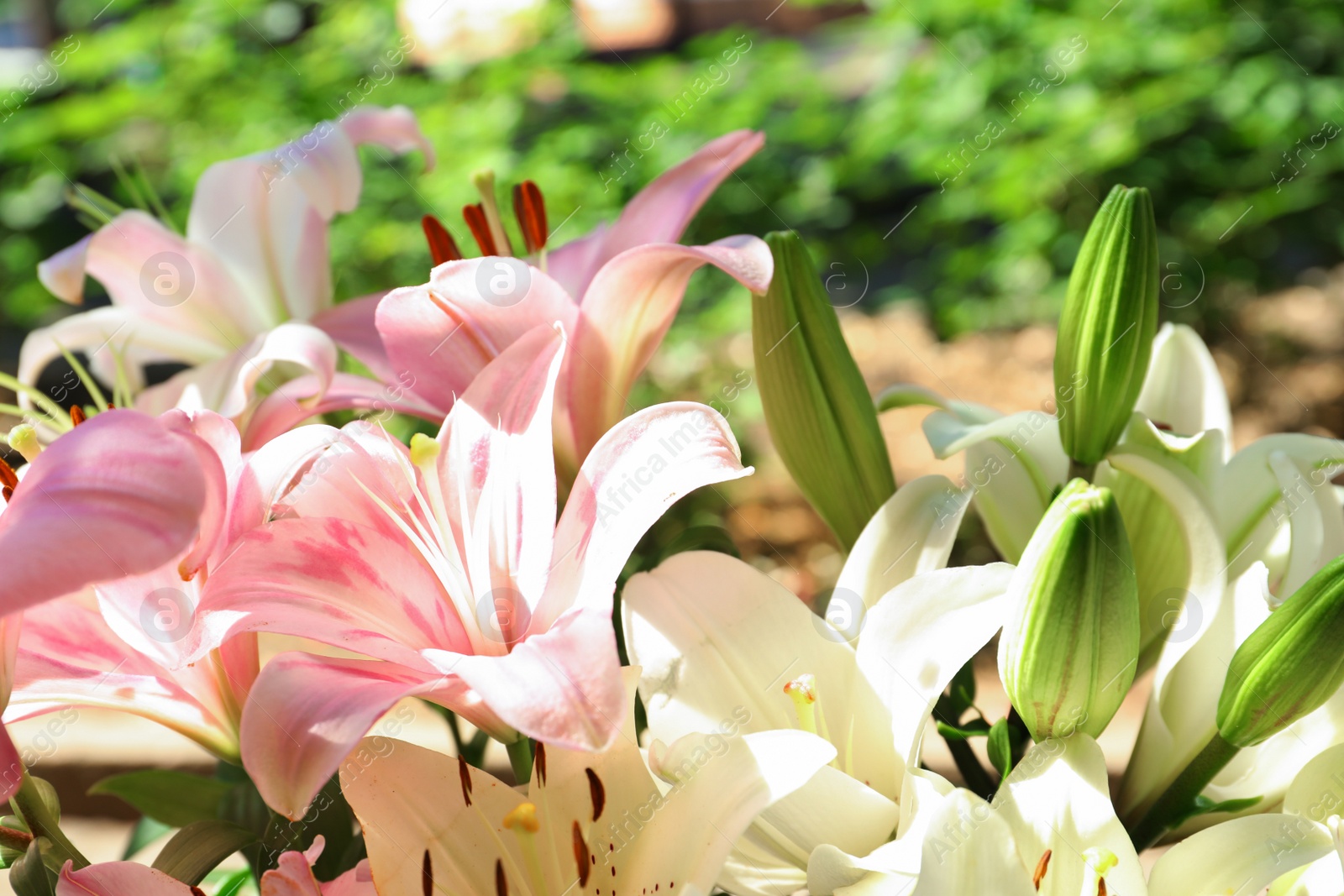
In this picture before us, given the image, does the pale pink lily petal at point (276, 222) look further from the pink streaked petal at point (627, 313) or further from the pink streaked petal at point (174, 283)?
the pink streaked petal at point (627, 313)

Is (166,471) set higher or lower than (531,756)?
higher

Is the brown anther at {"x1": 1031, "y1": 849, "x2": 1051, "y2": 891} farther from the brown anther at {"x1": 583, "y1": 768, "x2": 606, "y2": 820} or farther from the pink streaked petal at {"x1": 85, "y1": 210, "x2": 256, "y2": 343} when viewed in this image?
the pink streaked petal at {"x1": 85, "y1": 210, "x2": 256, "y2": 343}

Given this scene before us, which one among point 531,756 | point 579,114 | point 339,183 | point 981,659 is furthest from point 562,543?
point 579,114

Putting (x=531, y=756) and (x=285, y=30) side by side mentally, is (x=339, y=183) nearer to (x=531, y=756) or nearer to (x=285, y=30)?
(x=531, y=756)

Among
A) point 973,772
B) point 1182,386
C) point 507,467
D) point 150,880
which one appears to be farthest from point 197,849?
point 1182,386

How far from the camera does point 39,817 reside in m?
0.31

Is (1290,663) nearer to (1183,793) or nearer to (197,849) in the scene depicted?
(1183,793)

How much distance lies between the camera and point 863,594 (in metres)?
0.36

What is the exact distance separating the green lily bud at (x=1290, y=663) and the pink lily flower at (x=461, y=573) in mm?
142

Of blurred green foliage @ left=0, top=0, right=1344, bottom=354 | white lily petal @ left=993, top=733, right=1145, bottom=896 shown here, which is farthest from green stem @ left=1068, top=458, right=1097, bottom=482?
blurred green foliage @ left=0, top=0, right=1344, bottom=354

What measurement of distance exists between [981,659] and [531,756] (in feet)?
4.50

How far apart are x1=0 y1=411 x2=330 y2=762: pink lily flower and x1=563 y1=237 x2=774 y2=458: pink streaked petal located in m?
0.10

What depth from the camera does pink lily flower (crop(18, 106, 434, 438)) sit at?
0.51m

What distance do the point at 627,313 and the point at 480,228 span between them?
128 mm
